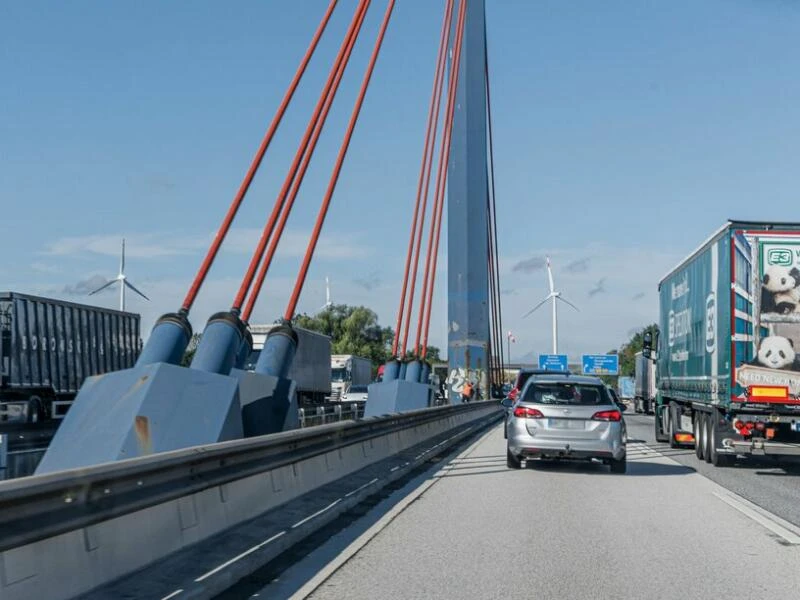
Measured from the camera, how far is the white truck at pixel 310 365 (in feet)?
145

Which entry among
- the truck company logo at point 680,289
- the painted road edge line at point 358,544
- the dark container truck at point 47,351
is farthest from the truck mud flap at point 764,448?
→ the dark container truck at point 47,351

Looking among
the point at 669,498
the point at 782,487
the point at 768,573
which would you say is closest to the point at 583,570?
the point at 768,573

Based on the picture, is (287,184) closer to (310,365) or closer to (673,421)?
(673,421)

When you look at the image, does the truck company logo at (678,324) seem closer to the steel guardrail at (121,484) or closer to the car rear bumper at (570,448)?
the car rear bumper at (570,448)

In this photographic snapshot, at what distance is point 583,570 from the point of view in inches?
347

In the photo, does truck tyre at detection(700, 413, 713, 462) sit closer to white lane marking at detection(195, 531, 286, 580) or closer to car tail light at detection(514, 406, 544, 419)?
car tail light at detection(514, 406, 544, 419)

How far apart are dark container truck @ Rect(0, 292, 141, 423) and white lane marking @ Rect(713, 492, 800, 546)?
716 inches

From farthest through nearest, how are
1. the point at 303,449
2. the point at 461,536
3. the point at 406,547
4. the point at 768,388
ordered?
the point at 768,388 → the point at 303,449 → the point at 461,536 → the point at 406,547

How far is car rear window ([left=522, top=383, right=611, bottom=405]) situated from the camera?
58.2ft

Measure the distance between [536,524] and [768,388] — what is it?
24.2ft

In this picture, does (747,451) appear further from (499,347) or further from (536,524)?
(499,347)

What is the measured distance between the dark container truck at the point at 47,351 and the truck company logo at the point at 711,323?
1620 centimetres

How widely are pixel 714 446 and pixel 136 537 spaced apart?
13.3 m

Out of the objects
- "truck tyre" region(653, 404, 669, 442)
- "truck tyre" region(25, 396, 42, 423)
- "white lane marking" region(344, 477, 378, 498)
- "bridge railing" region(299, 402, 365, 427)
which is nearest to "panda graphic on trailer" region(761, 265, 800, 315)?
"white lane marking" region(344, 477, 378, 498)
